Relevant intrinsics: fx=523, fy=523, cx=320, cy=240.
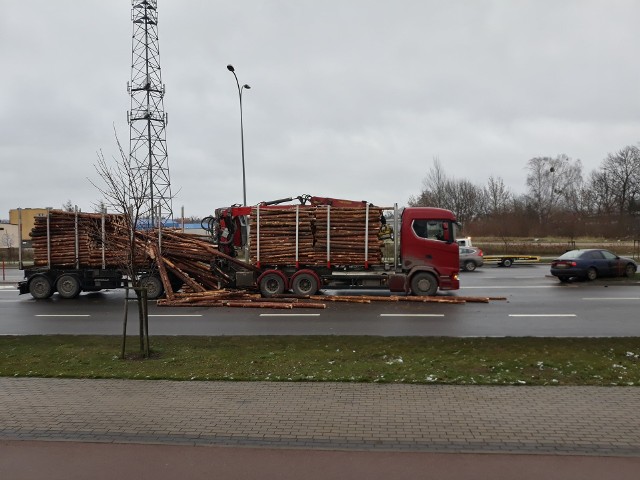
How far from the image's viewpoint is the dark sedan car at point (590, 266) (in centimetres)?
2233

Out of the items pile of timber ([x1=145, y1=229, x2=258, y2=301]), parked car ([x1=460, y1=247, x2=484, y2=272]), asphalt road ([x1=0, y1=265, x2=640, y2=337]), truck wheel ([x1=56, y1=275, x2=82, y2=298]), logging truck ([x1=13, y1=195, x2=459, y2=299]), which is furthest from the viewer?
parked car ([x1=460, y1=247, x2=484, y2=272])

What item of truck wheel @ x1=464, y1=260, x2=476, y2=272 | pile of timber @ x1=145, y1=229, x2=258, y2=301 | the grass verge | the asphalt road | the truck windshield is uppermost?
the truck windshield

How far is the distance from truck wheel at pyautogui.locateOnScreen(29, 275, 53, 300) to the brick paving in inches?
500

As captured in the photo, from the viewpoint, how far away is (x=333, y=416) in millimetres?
5410

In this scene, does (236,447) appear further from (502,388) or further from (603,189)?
(603,189)

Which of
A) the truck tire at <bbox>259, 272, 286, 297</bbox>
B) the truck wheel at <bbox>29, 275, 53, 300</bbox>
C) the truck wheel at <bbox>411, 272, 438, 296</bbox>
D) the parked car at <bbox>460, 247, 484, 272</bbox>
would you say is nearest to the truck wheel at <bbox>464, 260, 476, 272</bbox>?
the parked car at <bbox>460, 247, 484, 272</bbox>

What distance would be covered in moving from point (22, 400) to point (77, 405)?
0.78 metres

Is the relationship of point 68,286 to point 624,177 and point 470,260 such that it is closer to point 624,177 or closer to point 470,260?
point 470,260

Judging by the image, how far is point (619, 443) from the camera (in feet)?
15.3

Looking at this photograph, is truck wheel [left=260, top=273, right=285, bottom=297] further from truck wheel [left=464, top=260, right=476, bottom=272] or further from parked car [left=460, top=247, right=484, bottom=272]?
truck wheel [left=464, top=260, right=476, bottom=272]

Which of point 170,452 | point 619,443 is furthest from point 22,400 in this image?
point 619,443

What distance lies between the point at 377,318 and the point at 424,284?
162 inches

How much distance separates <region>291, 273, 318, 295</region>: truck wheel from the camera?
1717cm

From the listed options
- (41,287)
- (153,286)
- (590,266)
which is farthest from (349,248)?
(590,266)
